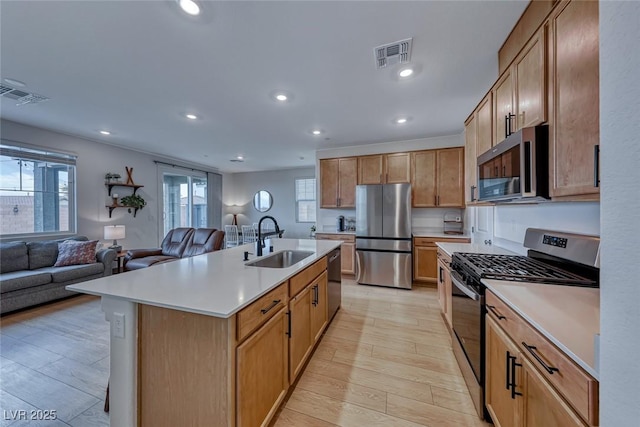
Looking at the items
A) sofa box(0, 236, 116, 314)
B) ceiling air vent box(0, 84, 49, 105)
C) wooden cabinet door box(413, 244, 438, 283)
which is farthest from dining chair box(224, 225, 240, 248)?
wooden cabinet door box(413, 244, 438, 283)

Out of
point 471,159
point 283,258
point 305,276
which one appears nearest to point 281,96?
point 283,258

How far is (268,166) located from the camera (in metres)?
7.08

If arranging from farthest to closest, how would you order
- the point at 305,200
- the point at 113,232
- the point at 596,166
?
the point at 305,200, the point at 113,232, the point at 596,166

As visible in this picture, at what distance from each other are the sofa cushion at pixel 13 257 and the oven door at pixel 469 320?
5.43 m

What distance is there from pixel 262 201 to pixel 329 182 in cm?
358

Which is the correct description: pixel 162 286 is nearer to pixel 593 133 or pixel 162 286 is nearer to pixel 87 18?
pixel 87 18

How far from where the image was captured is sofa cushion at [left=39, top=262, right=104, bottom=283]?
10.7 ft

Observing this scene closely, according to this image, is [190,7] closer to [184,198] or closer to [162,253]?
[162,253]

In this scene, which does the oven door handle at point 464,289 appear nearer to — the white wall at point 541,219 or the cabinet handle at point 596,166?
the white wall at point 541,219

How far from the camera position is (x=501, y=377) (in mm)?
1239

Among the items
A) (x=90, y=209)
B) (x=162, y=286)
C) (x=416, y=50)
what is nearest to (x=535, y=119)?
(x=416, y=50)

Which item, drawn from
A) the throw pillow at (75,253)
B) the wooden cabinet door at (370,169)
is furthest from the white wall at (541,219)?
the throw pillow at (75,253)

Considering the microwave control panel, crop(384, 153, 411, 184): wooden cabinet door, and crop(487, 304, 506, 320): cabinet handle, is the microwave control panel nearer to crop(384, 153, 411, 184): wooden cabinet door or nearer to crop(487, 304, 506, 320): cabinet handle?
crop(487, 304, 506, 320): cabinet handle

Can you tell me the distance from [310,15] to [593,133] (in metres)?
1.70
